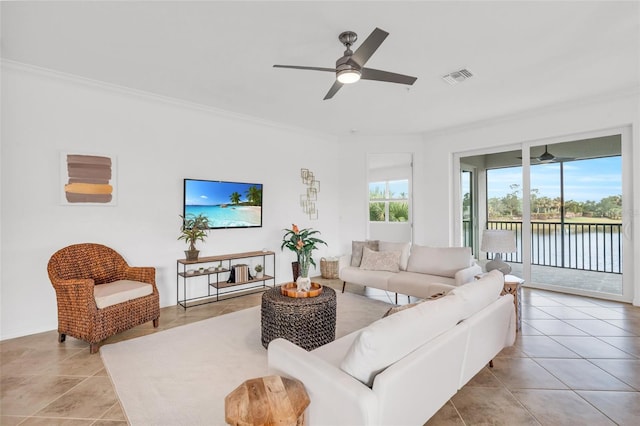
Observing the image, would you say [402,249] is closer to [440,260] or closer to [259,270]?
[440,260]

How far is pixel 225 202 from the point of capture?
4770 millimetres

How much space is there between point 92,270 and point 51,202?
2.85ft

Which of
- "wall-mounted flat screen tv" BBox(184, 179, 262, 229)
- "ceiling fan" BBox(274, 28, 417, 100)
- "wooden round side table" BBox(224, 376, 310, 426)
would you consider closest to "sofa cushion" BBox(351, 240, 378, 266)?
"wall-mounted flat screen tv" BBox(184, 179, 262, 229)

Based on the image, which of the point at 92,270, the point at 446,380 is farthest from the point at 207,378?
the point at 92,270

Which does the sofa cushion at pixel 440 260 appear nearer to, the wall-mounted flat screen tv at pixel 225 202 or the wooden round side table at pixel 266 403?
the wall-mounted flat screen tv at pixel 225 202

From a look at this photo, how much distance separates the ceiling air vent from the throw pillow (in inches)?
91.7

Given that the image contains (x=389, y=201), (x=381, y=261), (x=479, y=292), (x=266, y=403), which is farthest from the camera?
(x=389, y=201)

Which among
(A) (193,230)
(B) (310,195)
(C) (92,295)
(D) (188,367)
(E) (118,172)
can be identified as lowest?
(D) (188,367)

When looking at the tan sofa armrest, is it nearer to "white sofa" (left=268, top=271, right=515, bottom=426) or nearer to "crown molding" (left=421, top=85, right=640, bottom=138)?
"white sofa" (left=268, top=271, right=515, bottom=426)

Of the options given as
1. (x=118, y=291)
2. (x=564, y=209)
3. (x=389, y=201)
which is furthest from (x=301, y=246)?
(x=564, y=209)

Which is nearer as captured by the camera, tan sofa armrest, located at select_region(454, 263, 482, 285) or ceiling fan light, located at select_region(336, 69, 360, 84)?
ceiling fan light, located at select_region(336, 69, 360, 84)

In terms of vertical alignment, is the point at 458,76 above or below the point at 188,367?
above

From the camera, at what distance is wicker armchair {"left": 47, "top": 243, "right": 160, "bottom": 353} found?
2.82 m

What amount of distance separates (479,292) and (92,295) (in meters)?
3.22
